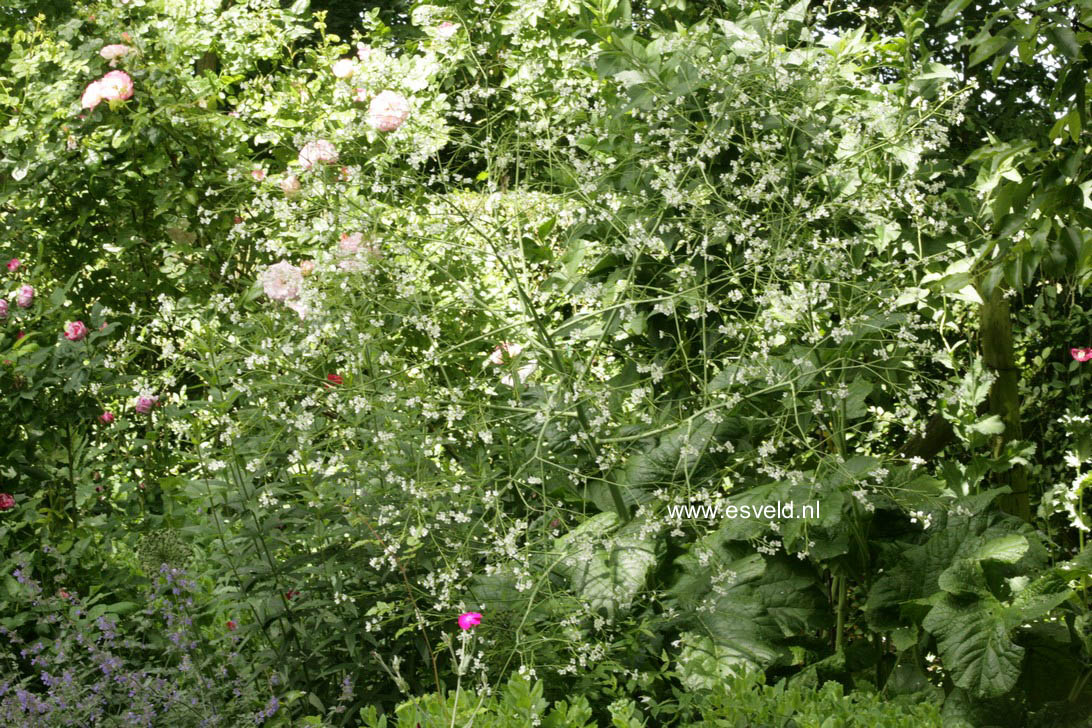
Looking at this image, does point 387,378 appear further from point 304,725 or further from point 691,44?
point 691,44

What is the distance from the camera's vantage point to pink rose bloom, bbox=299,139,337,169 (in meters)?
2.76

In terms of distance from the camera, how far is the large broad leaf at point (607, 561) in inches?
93.2

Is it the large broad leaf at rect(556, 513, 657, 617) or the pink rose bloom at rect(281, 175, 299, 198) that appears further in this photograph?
the pink rose bloom at rect(281, 175, 299, 198)

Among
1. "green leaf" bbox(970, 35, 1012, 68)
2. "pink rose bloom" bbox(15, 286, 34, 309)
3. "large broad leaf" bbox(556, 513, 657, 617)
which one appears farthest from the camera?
"pink rose bloom" bbox(15, 286, 34, 309)

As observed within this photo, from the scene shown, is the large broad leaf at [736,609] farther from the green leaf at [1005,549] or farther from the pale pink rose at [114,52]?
the pale pink rose at [114,52]

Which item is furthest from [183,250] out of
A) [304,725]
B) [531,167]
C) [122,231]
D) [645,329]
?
[304,725]

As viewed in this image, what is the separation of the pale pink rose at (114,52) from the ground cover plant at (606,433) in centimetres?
62

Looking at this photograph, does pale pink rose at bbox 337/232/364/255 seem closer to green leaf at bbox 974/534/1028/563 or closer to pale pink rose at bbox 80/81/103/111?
pale pink rose at bbox 80/81/103/111

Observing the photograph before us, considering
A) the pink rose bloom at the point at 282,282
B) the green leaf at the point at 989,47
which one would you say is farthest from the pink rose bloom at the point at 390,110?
the green leaf at the point at 989,47

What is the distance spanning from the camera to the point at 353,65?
3.62 m

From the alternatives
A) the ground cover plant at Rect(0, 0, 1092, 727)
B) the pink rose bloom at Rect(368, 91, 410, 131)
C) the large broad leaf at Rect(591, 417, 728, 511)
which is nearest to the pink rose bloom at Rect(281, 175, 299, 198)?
the ground cover plant at Rect(0, 0, 1092, 727)

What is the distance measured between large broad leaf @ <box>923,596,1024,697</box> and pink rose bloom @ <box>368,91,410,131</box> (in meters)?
1.80

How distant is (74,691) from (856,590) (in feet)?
6.71

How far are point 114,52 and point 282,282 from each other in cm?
130
